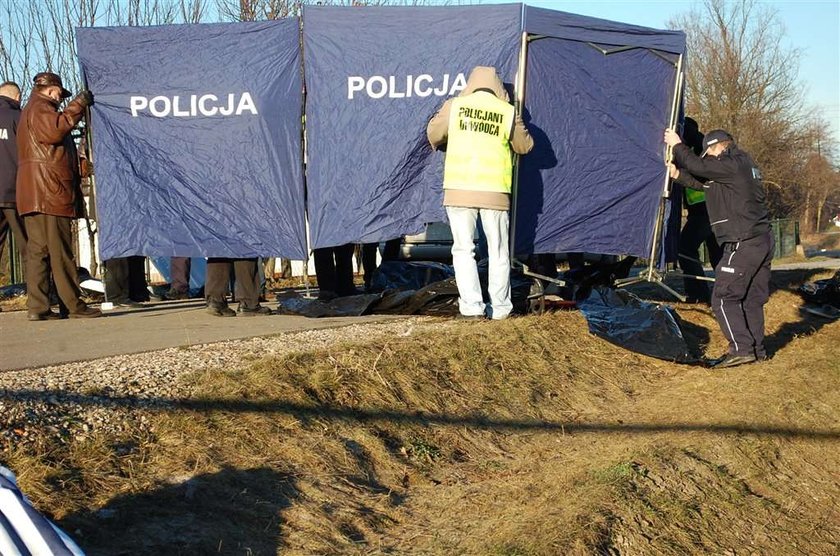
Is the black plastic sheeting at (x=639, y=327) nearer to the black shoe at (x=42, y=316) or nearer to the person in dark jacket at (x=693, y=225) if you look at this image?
the person in dark jacket at (x=693, y=225)

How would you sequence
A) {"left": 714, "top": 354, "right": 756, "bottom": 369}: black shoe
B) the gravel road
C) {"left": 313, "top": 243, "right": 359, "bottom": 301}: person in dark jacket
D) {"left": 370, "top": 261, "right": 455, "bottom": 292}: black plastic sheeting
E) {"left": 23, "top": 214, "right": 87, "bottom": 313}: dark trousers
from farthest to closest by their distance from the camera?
{"left": 370, "top": 261, "right": 455, "bottom": 292}: black plastic sheeting
{"left": 313, "top": 243, "right": 359, "bottom": 301}: person in dark jacket
{"left": 23, "top": 214, "right": 87, "bottom": 313}: dark trousers
{"left": 714, "top": 354, "right": 756, "bottom": 369}: black shoe
the gravel road

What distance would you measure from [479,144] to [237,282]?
279cm

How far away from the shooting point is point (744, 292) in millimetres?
7938

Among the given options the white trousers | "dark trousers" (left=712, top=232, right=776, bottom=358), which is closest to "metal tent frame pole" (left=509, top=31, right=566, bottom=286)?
the white trousers

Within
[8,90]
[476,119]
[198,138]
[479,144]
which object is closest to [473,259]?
[479,144]

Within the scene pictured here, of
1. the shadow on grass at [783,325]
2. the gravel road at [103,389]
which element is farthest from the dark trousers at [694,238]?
the gravel road at [103,389]

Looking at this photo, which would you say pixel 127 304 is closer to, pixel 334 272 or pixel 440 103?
pixel 334 272

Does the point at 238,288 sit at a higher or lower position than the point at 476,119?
lower

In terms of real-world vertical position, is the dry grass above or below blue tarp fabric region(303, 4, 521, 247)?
below

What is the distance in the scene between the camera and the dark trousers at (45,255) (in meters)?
8.28

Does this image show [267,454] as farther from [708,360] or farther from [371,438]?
[708,360]

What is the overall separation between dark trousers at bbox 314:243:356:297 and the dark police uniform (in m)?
3.58

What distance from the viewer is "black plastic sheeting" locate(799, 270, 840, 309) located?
36.8ft

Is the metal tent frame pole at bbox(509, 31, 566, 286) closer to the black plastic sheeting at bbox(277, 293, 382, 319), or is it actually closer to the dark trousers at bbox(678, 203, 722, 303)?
the black plastic sheeting at bbox(277, 293, 382, 319)
